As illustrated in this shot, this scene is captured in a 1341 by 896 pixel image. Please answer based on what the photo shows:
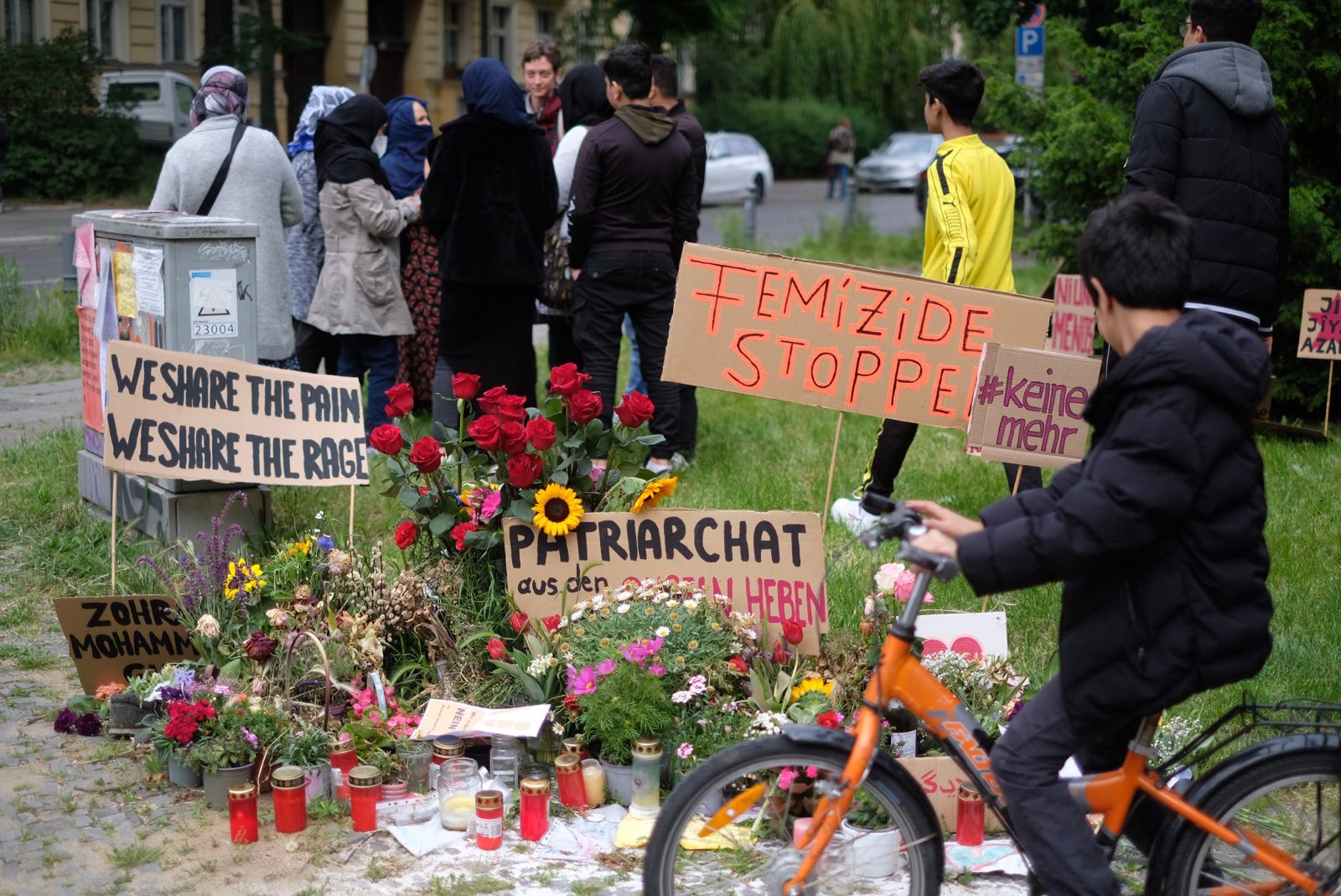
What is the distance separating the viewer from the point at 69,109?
85.9 feet

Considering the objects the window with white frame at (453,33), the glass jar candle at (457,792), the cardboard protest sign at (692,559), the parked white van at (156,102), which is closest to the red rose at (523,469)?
the cardboard protest sign at (692,559)

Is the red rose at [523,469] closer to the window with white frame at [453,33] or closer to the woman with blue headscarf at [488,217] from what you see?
the woman with blue headscarf at [488,217]

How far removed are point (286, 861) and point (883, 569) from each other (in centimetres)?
185

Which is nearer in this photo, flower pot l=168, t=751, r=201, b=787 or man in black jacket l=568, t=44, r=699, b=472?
flower pot l=168, t=751, r=201, b=787

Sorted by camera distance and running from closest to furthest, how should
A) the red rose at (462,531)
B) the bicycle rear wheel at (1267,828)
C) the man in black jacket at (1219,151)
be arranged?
the bicycle rear wheel at (1267,828), the red rose at (462,531), the man in black jacket at (1219,151)

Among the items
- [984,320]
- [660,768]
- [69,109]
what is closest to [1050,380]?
[984,320]

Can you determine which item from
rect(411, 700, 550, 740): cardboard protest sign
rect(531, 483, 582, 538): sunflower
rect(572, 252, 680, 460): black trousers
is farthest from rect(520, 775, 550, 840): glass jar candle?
rect(572, 252, 680, 460): black trousers

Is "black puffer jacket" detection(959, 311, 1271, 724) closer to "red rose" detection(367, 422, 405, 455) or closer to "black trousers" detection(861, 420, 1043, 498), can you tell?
"red rose" detection(367, 422, 405, 455)

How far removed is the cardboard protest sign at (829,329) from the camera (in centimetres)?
495

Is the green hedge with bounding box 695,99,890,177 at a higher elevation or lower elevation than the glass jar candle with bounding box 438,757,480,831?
higher

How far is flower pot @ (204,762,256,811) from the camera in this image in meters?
4.04

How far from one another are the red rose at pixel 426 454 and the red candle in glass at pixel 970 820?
189cm

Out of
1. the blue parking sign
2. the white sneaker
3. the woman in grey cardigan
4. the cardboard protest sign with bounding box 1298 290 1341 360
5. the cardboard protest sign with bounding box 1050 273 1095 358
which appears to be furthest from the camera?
the blue parking sign

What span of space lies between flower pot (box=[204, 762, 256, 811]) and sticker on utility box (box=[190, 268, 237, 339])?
2.31 meters
